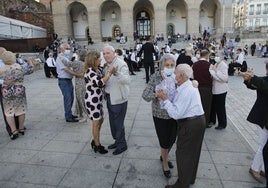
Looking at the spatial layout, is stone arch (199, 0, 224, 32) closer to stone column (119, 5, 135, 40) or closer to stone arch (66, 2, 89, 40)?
stone column (119, 5, 135, 40)

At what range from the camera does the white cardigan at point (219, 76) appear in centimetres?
469

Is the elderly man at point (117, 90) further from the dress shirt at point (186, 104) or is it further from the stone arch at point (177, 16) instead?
the stone arch at point (177, 16)

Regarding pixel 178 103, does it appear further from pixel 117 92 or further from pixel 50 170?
pixel 50 170

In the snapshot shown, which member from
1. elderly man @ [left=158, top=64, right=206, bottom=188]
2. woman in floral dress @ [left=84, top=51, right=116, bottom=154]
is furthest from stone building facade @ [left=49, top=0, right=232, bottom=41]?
elderly man @ [left=158, top=64, right=206, bottom=188]

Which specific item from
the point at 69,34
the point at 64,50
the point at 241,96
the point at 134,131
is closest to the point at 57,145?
the point at 134,131

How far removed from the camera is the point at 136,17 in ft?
117

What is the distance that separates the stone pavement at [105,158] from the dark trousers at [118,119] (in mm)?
269

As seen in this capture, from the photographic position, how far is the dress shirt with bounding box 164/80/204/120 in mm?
2592

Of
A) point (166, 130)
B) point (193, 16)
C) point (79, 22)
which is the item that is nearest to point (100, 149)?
point (166, 130)

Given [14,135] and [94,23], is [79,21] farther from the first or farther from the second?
[14,135]

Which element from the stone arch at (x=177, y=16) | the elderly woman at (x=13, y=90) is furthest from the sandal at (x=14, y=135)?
the stone arch at (x=177, y=16)

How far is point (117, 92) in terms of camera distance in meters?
3.75

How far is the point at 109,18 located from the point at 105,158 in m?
33.1

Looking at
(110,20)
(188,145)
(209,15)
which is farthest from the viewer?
(209,15)
